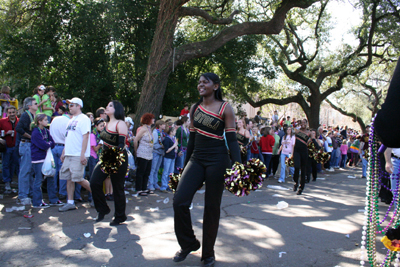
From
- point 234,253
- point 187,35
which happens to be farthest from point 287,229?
point 187,35

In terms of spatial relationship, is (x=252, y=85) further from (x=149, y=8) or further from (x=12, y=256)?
(x=12, y=256)

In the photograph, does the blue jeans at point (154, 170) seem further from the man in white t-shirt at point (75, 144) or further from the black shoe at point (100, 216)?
the black shoe at point (100, 216)

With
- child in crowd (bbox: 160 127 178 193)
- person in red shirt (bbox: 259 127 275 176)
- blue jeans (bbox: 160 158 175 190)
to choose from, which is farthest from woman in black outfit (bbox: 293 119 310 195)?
person in red shirt (bbox: 259 127 275 176)

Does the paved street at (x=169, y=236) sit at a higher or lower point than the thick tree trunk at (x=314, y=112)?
lower

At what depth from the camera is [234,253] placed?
446 centimetres

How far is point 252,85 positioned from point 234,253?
17180 millimetres

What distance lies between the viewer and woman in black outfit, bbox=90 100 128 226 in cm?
558

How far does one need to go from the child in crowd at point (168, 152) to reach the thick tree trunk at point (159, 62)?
2593 mm

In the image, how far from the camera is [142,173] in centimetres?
875

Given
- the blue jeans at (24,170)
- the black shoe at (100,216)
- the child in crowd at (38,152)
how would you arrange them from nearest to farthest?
the black shoe at (100,216)
the child in crowd at (38,152)
the blue jeans at (24,170)

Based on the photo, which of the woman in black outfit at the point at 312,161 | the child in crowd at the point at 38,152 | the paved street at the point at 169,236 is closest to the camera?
the paved street at the point at 169,236

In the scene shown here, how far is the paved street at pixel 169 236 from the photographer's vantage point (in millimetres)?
4230

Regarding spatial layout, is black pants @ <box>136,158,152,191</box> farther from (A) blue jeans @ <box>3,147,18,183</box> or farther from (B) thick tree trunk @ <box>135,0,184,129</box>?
(B) thick tree trunk @ <box>135,0,184,129</box>

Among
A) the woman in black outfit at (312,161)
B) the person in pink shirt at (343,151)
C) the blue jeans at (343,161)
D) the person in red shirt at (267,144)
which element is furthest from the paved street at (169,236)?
the blue jeans at (343,161)
